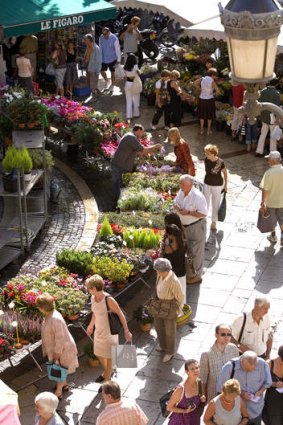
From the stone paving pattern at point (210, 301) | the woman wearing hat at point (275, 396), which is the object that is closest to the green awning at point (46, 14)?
the stone paving pattern at point (210, 301)

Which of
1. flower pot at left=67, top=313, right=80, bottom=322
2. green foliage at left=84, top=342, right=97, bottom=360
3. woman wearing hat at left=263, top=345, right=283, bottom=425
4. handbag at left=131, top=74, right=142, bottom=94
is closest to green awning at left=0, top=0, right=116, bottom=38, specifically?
handbag at left=131, top=74, right=142, bottom=94

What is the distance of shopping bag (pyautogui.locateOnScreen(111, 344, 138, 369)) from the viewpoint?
990cm

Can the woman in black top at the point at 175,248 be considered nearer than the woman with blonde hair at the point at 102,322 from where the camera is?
No

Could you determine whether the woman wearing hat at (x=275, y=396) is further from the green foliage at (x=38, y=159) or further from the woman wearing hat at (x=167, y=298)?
the green foliage at (x=38, y=159)

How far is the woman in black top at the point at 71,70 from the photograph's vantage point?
22.2m

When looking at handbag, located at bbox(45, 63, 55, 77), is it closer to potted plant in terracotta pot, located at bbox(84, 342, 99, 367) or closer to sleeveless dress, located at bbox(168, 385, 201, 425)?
potted plant in terracotta pot, located at bbox(84, 342, 99, 367)

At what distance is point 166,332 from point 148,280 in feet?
6.71

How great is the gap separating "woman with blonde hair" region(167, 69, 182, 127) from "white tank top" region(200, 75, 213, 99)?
52cm

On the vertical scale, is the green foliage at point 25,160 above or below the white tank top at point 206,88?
above

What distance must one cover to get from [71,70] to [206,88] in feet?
14.1

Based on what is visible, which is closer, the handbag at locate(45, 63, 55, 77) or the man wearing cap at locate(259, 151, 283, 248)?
the man wearing cap at locate(259, 151, 283, 248)

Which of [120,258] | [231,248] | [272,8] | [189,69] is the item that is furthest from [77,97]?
[272,8]

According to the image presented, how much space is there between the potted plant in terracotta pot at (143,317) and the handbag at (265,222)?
3.13 metres

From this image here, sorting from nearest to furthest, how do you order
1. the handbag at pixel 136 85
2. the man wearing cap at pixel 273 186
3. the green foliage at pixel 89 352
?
the green foliage at pixel 89 352 < the man wearing cap at pixel 273 186 < the handbag at pixel 136 85
